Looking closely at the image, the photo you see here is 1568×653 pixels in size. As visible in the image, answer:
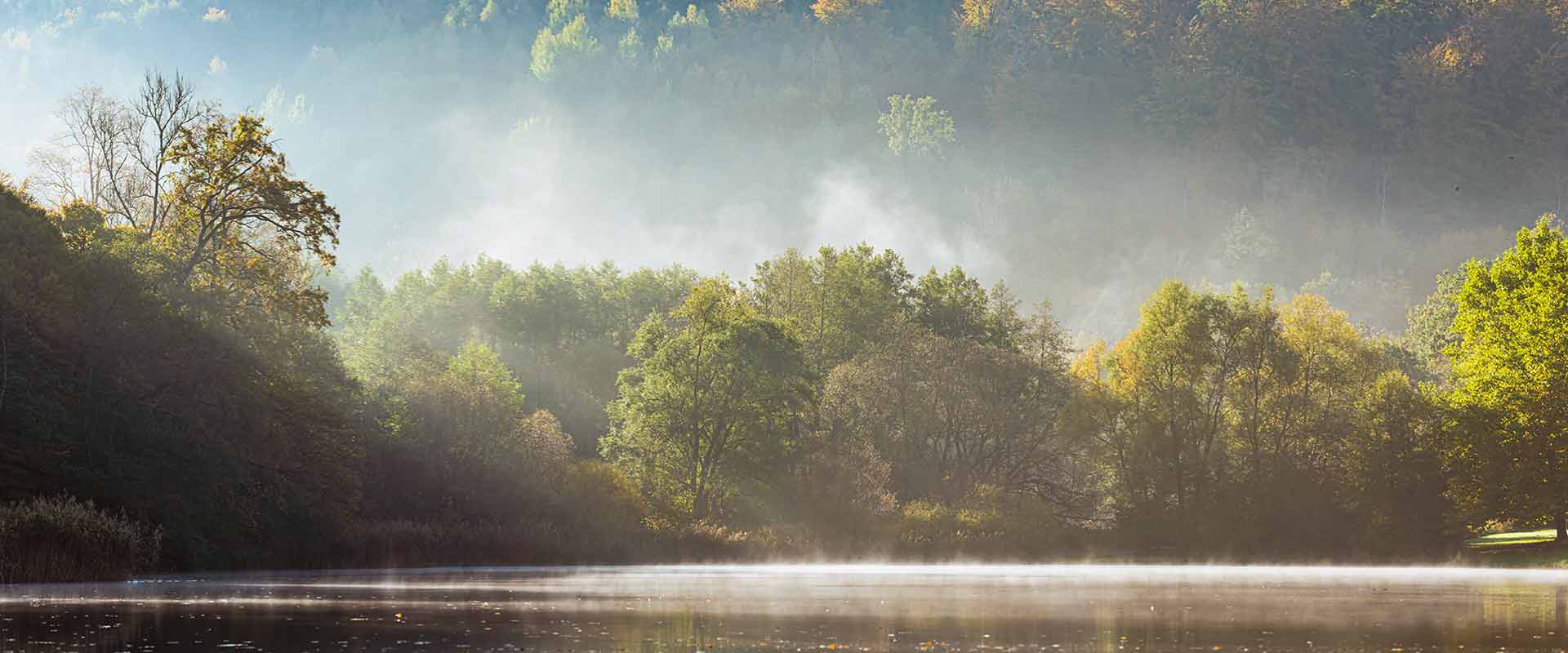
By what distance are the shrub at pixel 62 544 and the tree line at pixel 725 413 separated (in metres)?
4.36

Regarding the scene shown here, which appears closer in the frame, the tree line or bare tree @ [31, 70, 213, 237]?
the tree line

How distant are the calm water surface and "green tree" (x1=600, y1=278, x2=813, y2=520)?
34918 millimetres

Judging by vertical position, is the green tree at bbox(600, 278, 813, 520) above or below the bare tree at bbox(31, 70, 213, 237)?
below

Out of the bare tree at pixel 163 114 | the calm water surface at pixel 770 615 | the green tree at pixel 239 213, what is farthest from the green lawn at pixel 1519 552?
the bare tree at pixel 163 114

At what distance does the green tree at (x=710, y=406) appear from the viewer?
8406 cm

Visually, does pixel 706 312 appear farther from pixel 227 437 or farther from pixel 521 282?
pixel 521 282

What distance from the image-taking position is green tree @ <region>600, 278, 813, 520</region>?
84.1 metres

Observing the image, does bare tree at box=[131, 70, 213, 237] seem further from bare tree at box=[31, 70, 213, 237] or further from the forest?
the forest

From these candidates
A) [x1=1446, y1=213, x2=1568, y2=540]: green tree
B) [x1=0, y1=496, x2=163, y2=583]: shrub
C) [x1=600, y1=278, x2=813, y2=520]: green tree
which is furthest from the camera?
[x1=600, y1=278, x2=813, y2=520]: green tree

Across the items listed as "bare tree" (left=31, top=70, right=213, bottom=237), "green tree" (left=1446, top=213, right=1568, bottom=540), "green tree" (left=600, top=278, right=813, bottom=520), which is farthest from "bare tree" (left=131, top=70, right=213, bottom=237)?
"green tree" (left=1446, top=213, right=1568, bottom=540)

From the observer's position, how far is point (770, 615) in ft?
92.2

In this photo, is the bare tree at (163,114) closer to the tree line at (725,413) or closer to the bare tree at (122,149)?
the bare tree at (122,149)

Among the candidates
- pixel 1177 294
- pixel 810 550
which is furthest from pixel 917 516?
pixel 1177 294

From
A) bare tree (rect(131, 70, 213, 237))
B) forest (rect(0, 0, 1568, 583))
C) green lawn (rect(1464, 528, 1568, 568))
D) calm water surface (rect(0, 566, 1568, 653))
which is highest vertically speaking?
bare tree (rect(131, 70, 213, 237))
